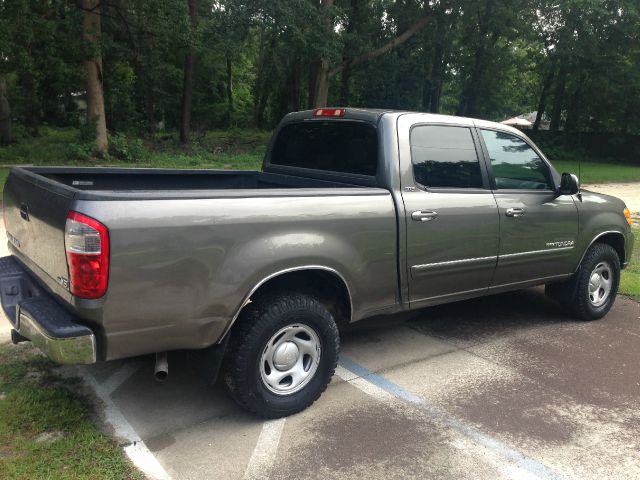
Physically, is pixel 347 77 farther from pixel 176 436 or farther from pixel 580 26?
pixel 176 436

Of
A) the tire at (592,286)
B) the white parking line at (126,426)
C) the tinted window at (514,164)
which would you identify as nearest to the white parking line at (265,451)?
the white parking line at (126,426)

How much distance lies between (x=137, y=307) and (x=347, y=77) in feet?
92.0

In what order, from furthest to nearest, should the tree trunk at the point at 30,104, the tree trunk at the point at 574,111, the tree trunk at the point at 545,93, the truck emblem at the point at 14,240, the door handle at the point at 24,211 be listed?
the tree trunk at the point at 545,93 → the tree trunk at the point at 574,111 → the tree trunk at the point at 30,104 → the truck emblem at the point at 14,240 → the door handle at the point at 24,211

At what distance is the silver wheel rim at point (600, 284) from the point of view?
5527mm

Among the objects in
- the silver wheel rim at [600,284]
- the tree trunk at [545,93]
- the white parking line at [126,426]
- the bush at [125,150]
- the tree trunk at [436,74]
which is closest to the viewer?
the white parking line at [126,426]

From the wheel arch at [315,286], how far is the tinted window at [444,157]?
0.98m

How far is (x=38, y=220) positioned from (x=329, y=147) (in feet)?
7.19

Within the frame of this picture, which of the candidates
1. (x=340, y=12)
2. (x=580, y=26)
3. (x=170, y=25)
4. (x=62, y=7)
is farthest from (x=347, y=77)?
(x=62, y=7)

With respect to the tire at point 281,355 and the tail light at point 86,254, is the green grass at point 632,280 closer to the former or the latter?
the tire at point 281,355

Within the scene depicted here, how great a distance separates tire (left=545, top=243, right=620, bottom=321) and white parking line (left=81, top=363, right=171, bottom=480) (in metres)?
3.90

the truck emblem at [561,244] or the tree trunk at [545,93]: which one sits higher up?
the tree trunk at [545,93]

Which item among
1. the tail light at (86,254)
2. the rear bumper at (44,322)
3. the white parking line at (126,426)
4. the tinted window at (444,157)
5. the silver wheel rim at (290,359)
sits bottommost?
the white parking line at (126,426)

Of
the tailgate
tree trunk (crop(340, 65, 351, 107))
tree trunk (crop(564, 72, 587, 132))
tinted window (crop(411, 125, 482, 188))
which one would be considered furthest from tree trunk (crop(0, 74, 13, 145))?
tree trunk (crop(564, 72, 587, 132))

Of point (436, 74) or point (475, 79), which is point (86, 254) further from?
point (475, 79)
